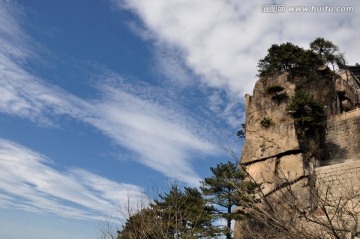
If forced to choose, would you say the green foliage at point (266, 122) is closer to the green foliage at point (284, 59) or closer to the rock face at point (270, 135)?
the rock face at point (270, 135)

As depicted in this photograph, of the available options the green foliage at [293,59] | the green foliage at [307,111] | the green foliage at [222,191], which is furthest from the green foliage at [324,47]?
the green foliage at [222,191]

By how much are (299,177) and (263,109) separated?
7.13 m

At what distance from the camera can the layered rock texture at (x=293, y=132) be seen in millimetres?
22469

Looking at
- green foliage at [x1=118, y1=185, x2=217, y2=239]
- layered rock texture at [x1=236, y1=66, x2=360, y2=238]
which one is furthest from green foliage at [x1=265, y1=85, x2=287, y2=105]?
green foliage at [x1=118, y1=185, x2=217, y2=239]

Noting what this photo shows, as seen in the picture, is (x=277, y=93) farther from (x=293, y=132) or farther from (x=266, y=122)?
(x=293, y=132)

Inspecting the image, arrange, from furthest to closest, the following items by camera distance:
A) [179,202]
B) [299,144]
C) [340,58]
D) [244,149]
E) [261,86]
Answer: [340,58] < [261,86] < [244,149] < [299,144] < [179,202]

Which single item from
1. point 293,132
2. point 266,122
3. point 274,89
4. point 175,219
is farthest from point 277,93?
point 175,219

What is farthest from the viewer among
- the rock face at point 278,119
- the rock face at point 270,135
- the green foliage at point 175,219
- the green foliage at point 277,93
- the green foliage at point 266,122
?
the green foliage at point 277,93

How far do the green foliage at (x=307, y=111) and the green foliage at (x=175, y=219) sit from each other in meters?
9.04

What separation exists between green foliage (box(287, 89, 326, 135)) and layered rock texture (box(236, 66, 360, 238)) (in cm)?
57

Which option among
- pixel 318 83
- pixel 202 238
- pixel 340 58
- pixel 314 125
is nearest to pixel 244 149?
pixel 314 125

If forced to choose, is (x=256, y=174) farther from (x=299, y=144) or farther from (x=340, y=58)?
(x=340, y=58)

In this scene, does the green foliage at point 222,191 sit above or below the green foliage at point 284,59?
below

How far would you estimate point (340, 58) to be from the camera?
3238 cm
